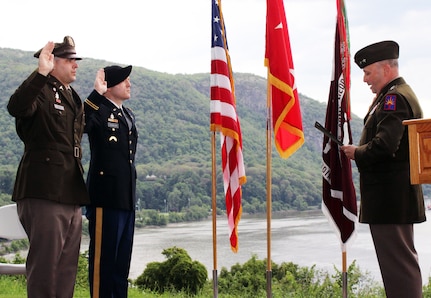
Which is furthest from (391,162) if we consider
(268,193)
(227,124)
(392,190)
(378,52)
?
(227,124)


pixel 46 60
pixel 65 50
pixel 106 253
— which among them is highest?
pixel 65 50

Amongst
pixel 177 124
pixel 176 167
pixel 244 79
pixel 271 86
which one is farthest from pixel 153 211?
pixel 244 79

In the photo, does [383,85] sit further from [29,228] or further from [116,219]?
[29,228]

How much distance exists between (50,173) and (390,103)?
6.01ft

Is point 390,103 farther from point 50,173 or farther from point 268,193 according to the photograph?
point 50,173

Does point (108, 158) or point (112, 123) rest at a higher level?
point (112, 123)

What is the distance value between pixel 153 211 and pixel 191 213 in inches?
110

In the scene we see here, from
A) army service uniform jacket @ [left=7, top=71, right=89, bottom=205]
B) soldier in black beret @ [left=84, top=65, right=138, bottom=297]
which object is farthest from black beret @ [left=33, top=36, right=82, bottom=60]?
soldier in black beret @ [left=84, top=65, right=138, bottom=297]

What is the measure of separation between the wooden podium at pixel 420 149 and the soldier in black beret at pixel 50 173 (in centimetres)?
173

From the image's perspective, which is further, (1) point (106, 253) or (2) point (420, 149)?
(1) point (106, 253)

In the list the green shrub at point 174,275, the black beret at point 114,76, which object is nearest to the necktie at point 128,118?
the black beret at point 114,76

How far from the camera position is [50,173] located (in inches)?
139

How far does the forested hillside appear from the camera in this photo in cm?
2325

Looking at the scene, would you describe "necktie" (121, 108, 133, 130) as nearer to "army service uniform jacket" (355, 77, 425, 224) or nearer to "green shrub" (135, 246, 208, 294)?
"army service uniform jacket" (355, 77, 425, 224)
